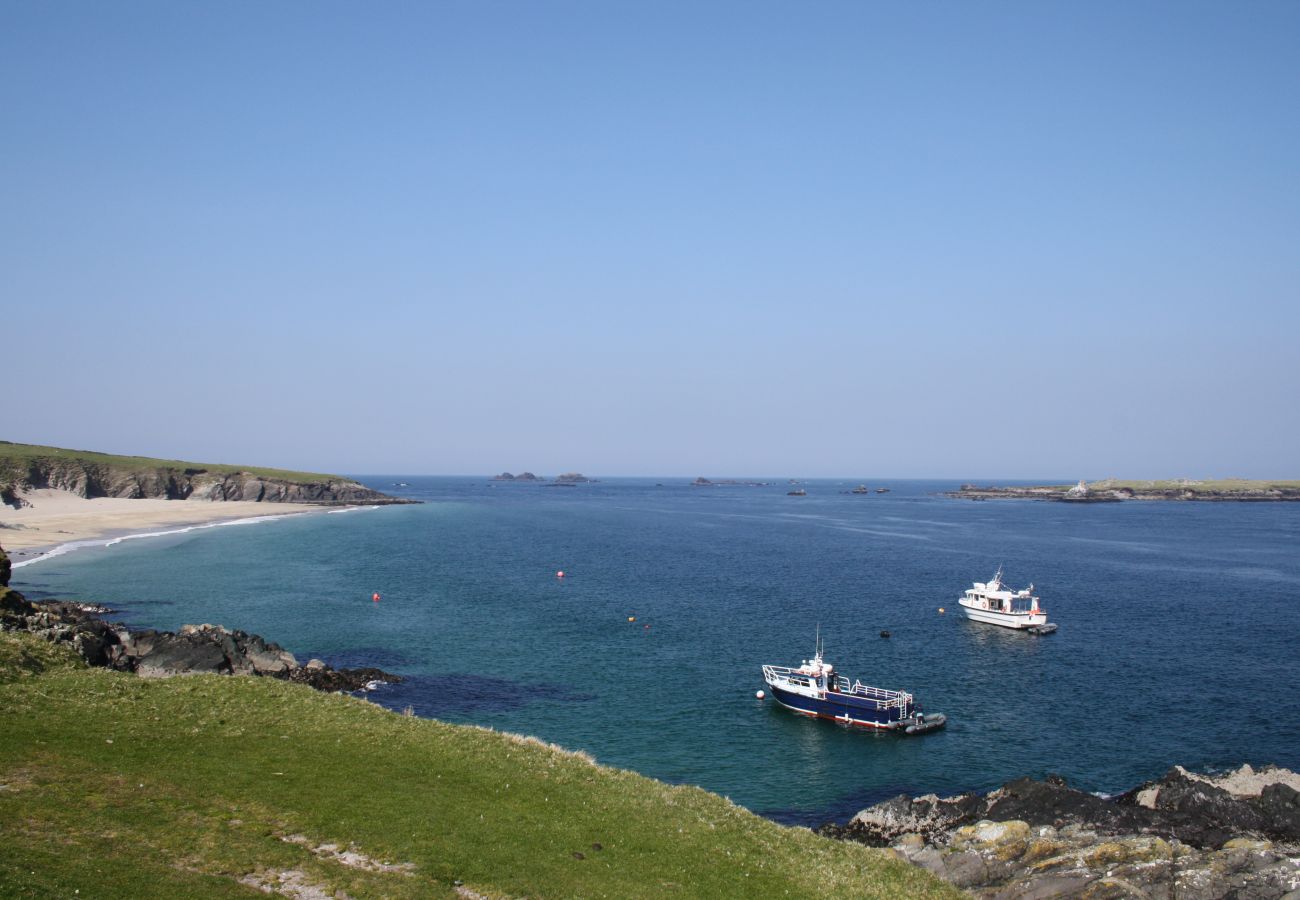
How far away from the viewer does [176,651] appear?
151 ft

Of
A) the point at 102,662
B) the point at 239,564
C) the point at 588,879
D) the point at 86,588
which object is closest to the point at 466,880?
the point at 588,879

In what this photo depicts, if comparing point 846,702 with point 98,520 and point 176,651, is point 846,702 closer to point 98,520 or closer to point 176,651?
point 176,651

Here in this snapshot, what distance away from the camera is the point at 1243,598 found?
3509 inches

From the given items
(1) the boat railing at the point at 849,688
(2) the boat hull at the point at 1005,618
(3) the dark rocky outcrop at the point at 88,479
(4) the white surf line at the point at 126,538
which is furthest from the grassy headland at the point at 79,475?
(2) the boat hull at the point at 1005,618

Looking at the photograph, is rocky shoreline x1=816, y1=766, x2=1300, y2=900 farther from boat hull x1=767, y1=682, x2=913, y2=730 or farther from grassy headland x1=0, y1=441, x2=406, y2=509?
grassy headland x1=0, y1=441, x2=406, y2=509

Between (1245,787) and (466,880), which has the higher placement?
(466,880)

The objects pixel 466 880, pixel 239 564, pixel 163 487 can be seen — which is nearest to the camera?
pixel 466 880

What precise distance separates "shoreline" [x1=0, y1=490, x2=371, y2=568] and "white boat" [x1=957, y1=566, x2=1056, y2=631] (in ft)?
337

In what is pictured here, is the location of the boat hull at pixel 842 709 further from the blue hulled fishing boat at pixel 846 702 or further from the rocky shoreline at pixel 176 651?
the rocky shoreline at pixel 176 651

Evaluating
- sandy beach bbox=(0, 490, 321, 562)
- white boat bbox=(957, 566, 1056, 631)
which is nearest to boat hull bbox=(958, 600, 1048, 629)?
white boat bbox=(957, 566, 1056, 631)

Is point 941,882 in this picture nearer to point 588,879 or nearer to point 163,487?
point 588,879

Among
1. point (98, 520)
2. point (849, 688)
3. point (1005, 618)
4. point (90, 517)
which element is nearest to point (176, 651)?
point (849, 688)

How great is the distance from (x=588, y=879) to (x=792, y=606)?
66588 mm

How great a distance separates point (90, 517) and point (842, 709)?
14187cm
